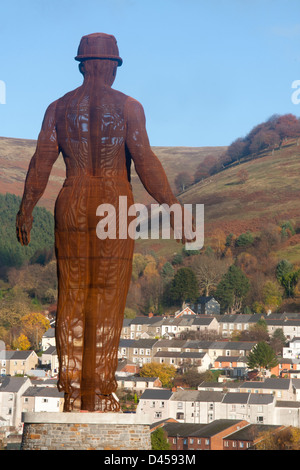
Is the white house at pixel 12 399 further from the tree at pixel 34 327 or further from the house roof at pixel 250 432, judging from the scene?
the tree at pixel 34 327

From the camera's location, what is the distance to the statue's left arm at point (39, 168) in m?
18.9

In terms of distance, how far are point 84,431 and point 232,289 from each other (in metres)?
116

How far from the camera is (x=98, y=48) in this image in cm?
1911

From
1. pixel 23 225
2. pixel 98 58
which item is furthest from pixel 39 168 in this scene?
pixel 98 58

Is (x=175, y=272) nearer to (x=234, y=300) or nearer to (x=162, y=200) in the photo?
(x=234, y=300)

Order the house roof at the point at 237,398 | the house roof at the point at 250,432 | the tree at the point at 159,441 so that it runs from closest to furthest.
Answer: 1. the tree at the point at 159,441
2. the house roof at the point at 250,432
3. the house roof at the point at 237,398

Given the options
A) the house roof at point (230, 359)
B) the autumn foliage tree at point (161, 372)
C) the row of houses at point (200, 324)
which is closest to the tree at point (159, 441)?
the autumn foliage tree at point (161, 372)

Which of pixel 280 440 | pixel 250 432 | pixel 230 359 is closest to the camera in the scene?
pixel 280 440

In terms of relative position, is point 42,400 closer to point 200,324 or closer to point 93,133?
point 200,324

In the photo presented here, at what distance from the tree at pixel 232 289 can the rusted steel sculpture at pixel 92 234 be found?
112968 millimetres

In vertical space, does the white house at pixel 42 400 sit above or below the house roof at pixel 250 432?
above

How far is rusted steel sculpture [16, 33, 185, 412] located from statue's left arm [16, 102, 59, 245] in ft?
0.12

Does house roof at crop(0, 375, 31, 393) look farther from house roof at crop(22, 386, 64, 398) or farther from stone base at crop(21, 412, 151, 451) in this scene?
stone base at crop(21, 412, 151, 451)
